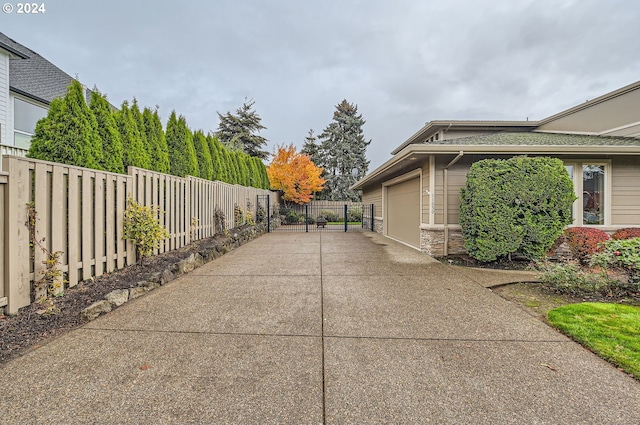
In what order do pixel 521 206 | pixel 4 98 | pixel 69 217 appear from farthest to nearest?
pixel 4 98
pixel 521 206
pixel 69 217

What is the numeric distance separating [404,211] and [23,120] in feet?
43.0

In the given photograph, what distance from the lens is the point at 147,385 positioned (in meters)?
2.06

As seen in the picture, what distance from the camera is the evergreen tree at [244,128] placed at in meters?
27.3

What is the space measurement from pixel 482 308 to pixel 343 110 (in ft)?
96.3

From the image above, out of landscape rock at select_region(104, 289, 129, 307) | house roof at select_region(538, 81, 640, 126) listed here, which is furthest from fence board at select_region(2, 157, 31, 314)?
house roof at select_region(538, 81, 640, 126)

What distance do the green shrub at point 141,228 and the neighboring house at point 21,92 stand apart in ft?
17.2

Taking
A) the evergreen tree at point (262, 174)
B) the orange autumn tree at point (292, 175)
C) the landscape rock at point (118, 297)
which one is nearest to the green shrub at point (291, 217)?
the orange autumn tree at point (292, 175)

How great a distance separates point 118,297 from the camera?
11.9 ft

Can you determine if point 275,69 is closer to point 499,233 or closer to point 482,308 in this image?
point 499,233

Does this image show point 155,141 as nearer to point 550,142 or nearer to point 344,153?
point 550,142

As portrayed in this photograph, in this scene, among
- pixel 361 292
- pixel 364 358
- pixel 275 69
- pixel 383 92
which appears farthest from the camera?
pixel 383 92

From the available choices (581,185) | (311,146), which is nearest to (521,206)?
(581,185)

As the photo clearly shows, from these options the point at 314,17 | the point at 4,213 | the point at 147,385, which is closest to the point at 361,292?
the point at 147,385

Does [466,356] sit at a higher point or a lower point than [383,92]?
lower
